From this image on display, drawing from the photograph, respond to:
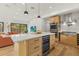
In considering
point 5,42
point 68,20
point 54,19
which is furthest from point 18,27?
point 68,20

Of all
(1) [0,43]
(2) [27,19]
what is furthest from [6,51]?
(2) [27,19]

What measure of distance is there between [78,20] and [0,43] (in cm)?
181

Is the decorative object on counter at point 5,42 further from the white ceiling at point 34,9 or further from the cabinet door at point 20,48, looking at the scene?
the white ceiling at point 34,9

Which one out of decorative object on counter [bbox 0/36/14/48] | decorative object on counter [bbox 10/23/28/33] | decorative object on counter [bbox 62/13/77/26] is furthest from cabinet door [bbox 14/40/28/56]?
decorative object on counter [bbox 62/13/77/26]

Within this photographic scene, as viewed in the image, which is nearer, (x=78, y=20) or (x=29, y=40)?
(x=29, y=40)

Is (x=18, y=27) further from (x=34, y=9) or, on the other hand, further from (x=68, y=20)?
(x=68, y=20)

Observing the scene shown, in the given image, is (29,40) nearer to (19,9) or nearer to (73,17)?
(19,9)

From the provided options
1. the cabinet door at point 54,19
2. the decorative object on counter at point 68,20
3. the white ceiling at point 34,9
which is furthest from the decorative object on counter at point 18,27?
the decorative object on counter at point 68,20

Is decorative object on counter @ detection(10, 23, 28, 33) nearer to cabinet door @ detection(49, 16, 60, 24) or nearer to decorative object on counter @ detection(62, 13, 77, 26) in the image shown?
cabinet door @ detection(49, 16, 60, 24)

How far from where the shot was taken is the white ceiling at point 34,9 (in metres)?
2.25

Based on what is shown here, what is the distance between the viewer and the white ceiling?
2.25m

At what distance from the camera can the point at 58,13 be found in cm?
264

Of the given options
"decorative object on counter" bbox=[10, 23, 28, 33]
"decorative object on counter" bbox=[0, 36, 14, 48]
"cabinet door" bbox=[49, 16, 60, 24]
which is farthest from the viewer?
"cabinet door" bbox=[49, 16, 60, 24]

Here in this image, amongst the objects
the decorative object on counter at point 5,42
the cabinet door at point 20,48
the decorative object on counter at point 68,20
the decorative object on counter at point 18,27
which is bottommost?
the cabinet door at point 20,48
